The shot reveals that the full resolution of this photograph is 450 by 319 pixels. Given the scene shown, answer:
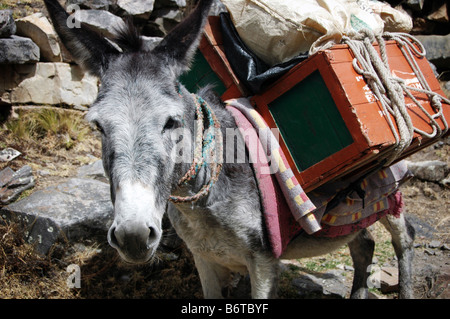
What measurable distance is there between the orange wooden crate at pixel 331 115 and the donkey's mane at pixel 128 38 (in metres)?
0.83

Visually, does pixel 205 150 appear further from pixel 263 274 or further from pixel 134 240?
pixel 263 274

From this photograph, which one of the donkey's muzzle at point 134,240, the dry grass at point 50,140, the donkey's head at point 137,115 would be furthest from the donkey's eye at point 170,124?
the dry grass at point 50,140

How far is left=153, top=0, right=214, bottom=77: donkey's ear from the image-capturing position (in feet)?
6.22

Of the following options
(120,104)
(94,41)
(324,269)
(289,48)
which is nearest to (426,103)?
(289,48)

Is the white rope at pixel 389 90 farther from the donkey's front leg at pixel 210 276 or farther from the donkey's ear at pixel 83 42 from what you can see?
the donkey's front leg at pixel 210 276

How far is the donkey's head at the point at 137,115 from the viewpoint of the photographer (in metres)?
1.44

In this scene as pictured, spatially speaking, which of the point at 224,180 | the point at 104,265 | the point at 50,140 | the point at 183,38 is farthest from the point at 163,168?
the point at 50,140

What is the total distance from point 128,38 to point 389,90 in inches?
58.3

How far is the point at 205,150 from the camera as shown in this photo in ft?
6.54

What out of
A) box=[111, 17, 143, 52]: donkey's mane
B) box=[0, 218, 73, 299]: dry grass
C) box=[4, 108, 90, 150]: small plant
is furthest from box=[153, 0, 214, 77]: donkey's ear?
box=[4, 108, 90, 150]: small plant

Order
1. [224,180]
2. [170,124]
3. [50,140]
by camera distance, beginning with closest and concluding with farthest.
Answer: [170,124], [224,180], [50,140]

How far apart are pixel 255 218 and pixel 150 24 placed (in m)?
4.15

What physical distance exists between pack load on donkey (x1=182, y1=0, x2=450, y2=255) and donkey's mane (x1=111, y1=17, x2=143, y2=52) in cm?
68

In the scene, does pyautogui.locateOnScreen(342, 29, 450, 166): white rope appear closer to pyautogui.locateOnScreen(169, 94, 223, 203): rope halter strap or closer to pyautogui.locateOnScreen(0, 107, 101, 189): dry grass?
pyautogui.locateOnScreen(169, 94, 223, 203): rope halter strap
